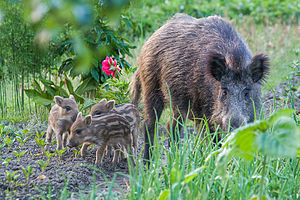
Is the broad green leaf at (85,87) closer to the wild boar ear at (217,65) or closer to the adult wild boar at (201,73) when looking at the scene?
the adult wild boar at (201,73)

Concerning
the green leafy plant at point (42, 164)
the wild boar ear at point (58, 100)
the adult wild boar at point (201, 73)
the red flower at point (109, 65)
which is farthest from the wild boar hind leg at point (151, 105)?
the green leafy plant at point (42, 164)

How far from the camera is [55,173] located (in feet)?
11.5

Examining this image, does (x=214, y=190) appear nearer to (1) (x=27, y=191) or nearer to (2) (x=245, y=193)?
(2) (x=245, y=193)

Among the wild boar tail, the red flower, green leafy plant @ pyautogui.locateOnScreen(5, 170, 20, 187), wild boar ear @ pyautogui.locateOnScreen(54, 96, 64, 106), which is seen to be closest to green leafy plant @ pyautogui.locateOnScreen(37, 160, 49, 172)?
green leafy plant @ pyautogui.locateOnScreen(5, 170, 20, 187)

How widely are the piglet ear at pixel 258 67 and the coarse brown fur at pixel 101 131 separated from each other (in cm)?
138

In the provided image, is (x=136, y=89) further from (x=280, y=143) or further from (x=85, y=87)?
(x=280, y=143)

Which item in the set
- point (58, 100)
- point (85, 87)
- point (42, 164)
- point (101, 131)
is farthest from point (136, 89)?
point (42, 164)

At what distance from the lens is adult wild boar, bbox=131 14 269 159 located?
4078 millimetres

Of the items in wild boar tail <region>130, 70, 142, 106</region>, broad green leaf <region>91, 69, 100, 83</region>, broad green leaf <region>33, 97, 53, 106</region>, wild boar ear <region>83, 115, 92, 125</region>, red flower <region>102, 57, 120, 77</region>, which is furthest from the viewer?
wild boar tail <region>130, 70, 142, 106</region>

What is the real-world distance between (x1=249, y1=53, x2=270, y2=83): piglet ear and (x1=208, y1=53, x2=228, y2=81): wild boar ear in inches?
10.6

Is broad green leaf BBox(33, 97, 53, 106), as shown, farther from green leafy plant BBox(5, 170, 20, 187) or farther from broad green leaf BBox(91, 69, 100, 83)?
green leafy plant BBox(5, 170, 20, 187)

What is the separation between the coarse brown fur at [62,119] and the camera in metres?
4.24

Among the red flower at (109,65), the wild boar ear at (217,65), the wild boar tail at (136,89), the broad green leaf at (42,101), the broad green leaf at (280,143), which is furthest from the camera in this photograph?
the wild boar tail at (136,89)

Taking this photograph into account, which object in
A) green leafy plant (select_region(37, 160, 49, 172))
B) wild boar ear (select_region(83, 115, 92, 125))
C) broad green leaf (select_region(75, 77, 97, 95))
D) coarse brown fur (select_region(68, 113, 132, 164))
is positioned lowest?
green leafy plant (select_region(37, 160, 49, 172))
